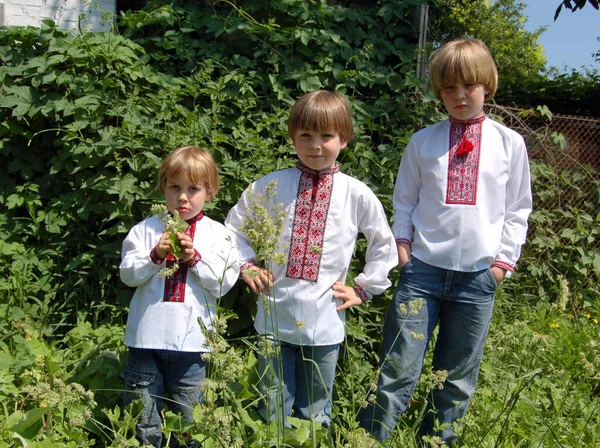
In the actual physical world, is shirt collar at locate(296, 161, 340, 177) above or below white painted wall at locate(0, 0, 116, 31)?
below

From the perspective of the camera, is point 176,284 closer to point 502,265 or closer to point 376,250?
point 376,250

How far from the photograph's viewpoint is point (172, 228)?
1.64 meters

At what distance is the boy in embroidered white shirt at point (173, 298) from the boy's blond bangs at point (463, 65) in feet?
3.34

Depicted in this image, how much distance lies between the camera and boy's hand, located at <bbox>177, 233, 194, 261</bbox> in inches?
87.8

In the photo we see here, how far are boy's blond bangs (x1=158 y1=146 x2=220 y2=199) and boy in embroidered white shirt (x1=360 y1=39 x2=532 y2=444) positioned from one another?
32.4 inches

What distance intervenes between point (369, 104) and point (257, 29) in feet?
2.99

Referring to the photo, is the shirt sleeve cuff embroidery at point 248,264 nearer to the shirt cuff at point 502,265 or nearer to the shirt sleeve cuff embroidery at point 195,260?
the shirt sleeve cuff embroidery at point 195,260

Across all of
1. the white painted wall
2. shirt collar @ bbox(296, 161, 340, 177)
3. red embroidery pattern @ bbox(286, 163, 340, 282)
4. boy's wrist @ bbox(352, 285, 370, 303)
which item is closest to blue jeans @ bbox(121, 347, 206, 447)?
red embroidery pattern @ bbox(286, 163, 340, 282)

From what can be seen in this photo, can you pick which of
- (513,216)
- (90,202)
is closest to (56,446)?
(90,202)

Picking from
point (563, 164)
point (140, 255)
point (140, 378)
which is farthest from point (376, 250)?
point (563, 164)

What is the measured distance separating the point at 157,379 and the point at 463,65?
67.4 inches

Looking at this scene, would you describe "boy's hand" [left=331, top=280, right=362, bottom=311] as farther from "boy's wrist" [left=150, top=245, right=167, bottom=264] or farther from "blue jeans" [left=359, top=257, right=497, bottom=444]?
"boy's wrist" [left=150, top=245, right=167, bottom=264]

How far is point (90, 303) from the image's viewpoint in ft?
11.8

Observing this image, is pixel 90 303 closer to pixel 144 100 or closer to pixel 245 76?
pixel 144 100
